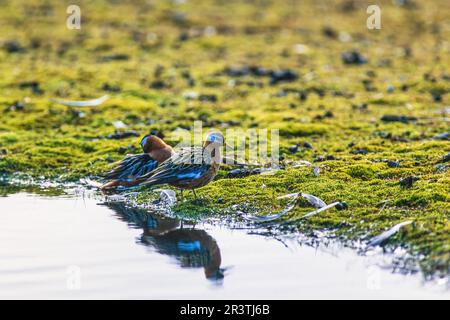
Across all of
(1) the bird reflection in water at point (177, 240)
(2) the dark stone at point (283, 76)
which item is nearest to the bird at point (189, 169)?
(1) the bird reflection in water at point (177, 240)

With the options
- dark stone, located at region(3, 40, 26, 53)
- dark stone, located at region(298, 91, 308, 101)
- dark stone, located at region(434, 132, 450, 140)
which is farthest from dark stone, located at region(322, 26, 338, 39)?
dark stone, located at region(434, 132, 450, 140)

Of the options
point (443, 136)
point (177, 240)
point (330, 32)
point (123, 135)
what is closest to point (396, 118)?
point (443, 136)

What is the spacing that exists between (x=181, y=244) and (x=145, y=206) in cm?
244

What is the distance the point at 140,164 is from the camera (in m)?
15.7

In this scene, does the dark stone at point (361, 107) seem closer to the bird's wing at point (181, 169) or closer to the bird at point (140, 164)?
the bird at point (140, 164)

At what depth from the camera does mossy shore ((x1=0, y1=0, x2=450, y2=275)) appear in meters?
14.2

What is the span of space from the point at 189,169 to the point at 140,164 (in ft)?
5.69

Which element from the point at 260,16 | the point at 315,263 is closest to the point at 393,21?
the point at 260,16

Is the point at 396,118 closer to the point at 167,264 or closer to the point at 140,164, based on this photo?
the point at 140,164

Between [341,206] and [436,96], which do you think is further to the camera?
[436,96]

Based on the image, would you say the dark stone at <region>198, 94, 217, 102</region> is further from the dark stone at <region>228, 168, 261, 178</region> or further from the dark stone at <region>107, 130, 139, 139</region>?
the dark stone at <region>228, 168, 261, 178</region>

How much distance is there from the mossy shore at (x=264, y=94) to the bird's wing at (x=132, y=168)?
1230mm

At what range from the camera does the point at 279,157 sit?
17.2m
